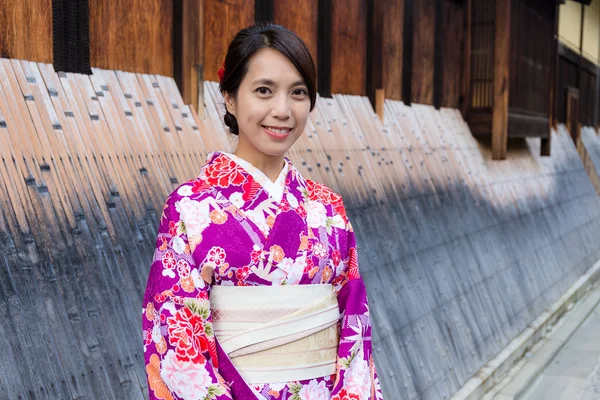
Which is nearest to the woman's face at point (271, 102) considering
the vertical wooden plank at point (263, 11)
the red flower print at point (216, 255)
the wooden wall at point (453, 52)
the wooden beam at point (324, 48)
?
the red flower print at point (216, 255)

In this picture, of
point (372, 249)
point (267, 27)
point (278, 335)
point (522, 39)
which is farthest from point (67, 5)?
point (522, 39)

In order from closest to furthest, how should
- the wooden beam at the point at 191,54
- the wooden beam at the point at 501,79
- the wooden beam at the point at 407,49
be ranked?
the wooden beam at the point at 191,54
the wooden beam at the point at 407,49
the wooden beam at the point at 501,79

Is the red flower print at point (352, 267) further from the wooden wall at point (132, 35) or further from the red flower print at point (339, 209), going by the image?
the wooden wall at point (132, 35)

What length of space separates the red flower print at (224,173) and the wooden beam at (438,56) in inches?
281

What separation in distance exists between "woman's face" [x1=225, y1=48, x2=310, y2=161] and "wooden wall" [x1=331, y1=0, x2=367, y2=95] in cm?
449

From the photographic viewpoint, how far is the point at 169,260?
200 cm

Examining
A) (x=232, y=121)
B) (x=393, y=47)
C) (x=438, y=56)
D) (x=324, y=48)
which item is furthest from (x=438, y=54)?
(x=232, y=121)

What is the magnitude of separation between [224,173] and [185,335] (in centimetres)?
53

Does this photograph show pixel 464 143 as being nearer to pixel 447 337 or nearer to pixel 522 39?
pixel 522 39

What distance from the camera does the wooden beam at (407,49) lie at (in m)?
8.05

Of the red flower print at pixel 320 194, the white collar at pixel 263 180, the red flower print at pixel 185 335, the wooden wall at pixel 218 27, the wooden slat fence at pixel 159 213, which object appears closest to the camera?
the red flower print at pixel 185 335

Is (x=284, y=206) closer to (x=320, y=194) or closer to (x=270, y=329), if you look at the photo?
(x=320, y=194)

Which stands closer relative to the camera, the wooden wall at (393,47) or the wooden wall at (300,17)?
the wooden wall at (300,17)

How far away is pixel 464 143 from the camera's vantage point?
9148 millimetres
